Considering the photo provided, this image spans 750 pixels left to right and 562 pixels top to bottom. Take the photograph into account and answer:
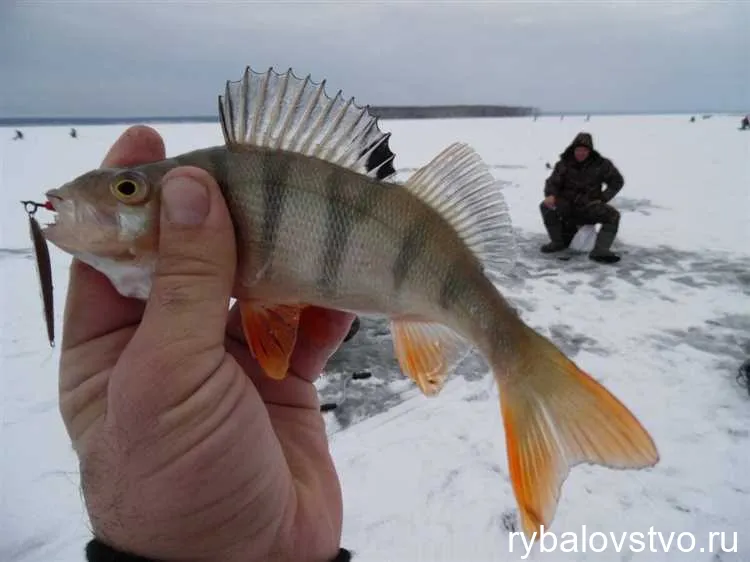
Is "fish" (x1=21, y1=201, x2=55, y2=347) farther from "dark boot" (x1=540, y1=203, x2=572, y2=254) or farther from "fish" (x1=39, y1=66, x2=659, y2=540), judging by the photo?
"dark boot" (x1=540, y1=203, x2=572, y2=254)

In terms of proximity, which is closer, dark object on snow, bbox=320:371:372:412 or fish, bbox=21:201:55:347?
fish, bbox=21:201:55:347

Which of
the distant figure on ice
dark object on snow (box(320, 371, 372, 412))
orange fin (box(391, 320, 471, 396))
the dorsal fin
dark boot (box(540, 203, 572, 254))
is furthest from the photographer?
dark boot (box(540, 203, 572, 254))

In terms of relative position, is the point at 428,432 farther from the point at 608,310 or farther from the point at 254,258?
the point at 608,310

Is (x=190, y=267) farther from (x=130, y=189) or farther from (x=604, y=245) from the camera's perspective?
(x=604, y=245)

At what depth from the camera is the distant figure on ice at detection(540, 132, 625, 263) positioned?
696 cm

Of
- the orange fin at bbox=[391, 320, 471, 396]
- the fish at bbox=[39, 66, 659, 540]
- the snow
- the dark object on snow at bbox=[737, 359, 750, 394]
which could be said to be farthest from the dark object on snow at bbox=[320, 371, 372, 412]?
the dark object on snow at bbox=[737, 359, 750, 394]

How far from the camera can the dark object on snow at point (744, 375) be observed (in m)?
3.54

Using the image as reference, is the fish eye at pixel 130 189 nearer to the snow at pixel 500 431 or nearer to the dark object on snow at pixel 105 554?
the dark object on snow at pixel 105 554

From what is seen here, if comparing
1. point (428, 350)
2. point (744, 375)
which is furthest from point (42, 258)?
point (744, 375)

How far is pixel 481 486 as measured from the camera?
2.83 meters

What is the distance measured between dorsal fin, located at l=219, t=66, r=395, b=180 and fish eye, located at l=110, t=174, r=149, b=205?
27 centimetres

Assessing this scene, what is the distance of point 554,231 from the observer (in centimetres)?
716

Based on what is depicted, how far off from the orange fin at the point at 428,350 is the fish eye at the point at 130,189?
2.61 feet

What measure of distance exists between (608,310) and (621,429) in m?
4.03
